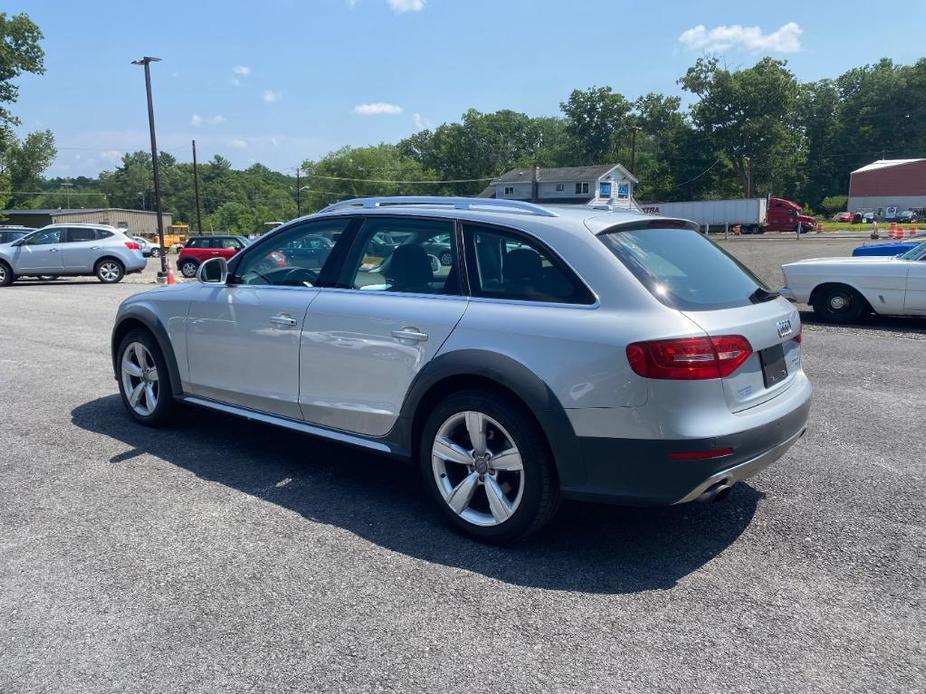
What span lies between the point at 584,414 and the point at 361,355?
139 cm

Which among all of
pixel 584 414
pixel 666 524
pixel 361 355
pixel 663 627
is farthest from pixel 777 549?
pixel 361 355

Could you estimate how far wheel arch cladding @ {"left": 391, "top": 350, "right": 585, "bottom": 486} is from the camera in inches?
134

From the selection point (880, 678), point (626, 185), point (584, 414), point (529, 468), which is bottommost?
point (880, 678)

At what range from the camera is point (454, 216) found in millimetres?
4113

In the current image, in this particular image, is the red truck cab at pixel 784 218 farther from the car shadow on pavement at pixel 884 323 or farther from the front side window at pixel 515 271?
the front side window at pixel 515 271

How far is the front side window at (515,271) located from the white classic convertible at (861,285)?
8.46 m

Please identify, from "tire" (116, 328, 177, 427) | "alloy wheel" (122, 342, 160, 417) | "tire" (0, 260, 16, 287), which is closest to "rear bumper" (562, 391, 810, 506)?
"tire" (116, 328, 177, 427)

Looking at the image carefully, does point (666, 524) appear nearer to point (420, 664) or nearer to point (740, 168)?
point (420, 664)

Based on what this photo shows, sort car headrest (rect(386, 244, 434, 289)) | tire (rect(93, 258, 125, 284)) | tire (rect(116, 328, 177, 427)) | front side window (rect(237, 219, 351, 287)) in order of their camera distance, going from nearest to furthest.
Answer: car headrest (rect(386, 244, 434, 289)) → front side window (rect(237, 219, 351, 287)) → tire (rect(116, 328, 177, 427)) → tire (rect(93, 258, 125, 284))

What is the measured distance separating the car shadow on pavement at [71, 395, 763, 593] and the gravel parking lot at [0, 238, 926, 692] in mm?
16

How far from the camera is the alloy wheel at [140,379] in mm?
5668

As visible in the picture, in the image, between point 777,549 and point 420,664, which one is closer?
point 420,664

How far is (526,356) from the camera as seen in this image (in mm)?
3482

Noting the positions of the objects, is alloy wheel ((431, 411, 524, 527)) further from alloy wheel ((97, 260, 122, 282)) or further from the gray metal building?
the gray metal building
